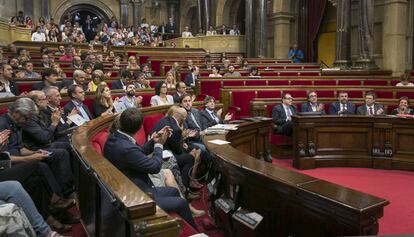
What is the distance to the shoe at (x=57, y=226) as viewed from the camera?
10.1 feet

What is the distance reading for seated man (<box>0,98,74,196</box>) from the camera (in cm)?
312

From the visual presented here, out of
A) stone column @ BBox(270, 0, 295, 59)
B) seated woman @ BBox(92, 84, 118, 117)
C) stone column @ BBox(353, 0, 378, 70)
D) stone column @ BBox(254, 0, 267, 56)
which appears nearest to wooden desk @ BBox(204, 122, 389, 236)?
seated woman @ BBox(92, 84, 118, 117)

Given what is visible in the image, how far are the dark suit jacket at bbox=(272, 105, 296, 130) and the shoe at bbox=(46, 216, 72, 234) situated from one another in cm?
381

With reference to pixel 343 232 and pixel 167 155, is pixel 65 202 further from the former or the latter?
pixel 343 232

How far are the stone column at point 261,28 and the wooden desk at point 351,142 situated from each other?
917 centimetres

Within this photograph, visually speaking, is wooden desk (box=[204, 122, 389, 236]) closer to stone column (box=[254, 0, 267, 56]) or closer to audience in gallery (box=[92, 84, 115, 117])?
audience in gallery (box=[92, 84, 115, 117])

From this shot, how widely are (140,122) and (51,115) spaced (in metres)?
1.53

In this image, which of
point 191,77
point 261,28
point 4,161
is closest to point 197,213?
point 4,161

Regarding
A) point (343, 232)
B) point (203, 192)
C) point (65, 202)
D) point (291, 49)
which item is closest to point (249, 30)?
point (291, 49)

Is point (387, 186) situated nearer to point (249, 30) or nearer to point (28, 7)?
point (249, 30)

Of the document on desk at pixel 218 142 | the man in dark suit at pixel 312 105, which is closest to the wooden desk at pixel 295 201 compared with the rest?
the document on desk at pixel 218 142

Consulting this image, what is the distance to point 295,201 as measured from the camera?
209cm

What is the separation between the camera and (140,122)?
280 centimetres

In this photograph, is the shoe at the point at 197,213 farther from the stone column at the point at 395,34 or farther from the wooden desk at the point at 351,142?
the stone column at the point at 395,34
